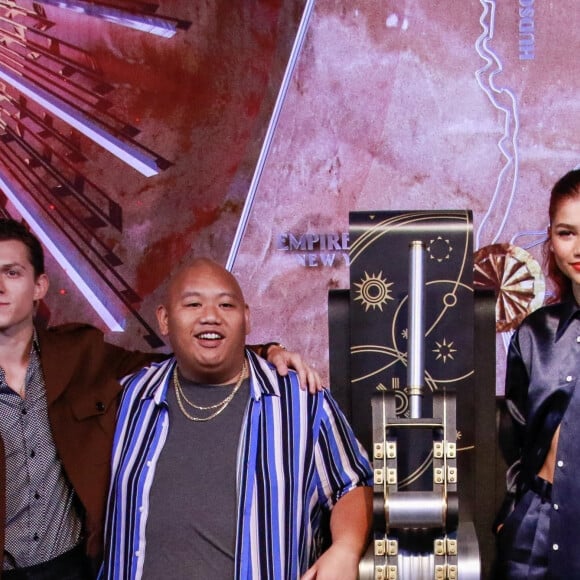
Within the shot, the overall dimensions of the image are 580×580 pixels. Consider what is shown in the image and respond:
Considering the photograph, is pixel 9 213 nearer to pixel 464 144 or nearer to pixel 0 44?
pixel 0 44

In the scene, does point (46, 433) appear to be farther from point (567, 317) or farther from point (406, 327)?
point (567, 317)

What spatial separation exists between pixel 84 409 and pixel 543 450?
1.26 metres

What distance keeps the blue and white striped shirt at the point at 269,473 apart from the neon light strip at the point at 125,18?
2.46 meters

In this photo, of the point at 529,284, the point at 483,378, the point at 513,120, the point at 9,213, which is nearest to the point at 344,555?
the point at 483,378

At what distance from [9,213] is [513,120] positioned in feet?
8.23

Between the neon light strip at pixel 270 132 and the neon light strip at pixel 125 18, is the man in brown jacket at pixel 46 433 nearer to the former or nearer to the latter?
the neon light strip at pixel 270 132

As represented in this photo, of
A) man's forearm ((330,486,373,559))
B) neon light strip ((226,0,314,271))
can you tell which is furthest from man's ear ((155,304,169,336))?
neon light strip ((226,0,314,271))

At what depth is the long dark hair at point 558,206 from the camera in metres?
2.50

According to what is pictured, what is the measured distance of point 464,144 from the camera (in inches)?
167

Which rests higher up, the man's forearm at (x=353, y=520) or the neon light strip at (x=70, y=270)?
the neon light strip at (x=70, y=270)

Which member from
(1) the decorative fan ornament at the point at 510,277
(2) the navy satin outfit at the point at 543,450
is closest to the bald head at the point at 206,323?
(2) the navy satin outfit at the point at 543,450

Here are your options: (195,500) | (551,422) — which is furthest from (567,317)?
(195,500)

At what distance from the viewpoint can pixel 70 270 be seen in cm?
466

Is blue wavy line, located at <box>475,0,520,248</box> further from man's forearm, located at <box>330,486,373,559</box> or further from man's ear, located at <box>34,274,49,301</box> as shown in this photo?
man's ear, located at <box>34,274,49,301</box>
